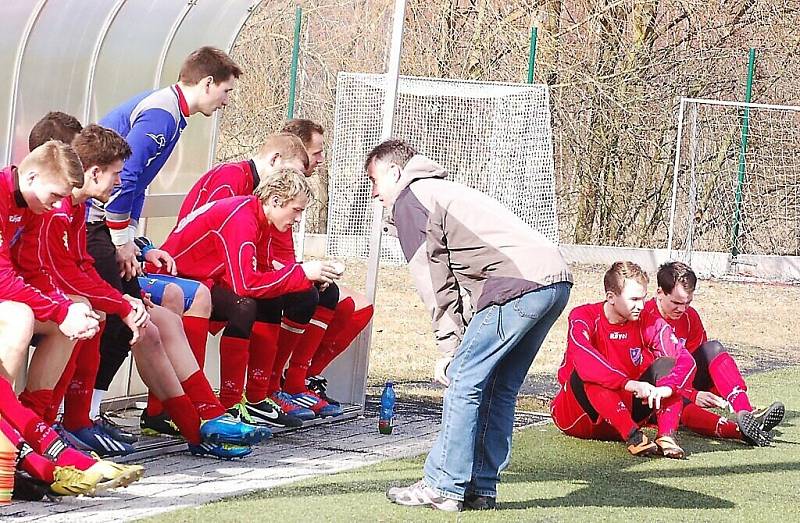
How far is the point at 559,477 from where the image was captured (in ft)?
20.5

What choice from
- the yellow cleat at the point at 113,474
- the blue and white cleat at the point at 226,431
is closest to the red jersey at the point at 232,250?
the blue and white cleat at the point at 226,431

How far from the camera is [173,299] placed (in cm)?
630

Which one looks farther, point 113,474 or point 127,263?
point 127,263

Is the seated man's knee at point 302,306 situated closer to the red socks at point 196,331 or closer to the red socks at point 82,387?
the red socks at point 196,331

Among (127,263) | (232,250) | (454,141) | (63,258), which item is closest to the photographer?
(63,258)

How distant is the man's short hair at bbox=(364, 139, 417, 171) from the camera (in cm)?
541

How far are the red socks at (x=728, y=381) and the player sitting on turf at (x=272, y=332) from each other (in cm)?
221

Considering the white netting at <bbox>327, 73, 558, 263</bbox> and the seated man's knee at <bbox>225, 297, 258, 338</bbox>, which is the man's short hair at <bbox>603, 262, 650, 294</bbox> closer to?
the seated man's knee at <bbox>225, 297, 258, 338</bbox>

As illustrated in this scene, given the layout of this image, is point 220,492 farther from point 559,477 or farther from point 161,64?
point 161,64

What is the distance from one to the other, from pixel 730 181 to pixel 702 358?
10.8 meters

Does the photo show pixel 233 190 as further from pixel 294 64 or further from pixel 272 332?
pixel 294 64

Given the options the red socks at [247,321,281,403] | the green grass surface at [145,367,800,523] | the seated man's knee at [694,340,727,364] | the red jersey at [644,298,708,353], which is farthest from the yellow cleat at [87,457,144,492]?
the seated man's knee at [694,340,727,364]

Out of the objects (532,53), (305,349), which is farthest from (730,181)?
(305,349)

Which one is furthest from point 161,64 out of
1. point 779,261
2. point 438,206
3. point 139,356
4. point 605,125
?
point 779,261
